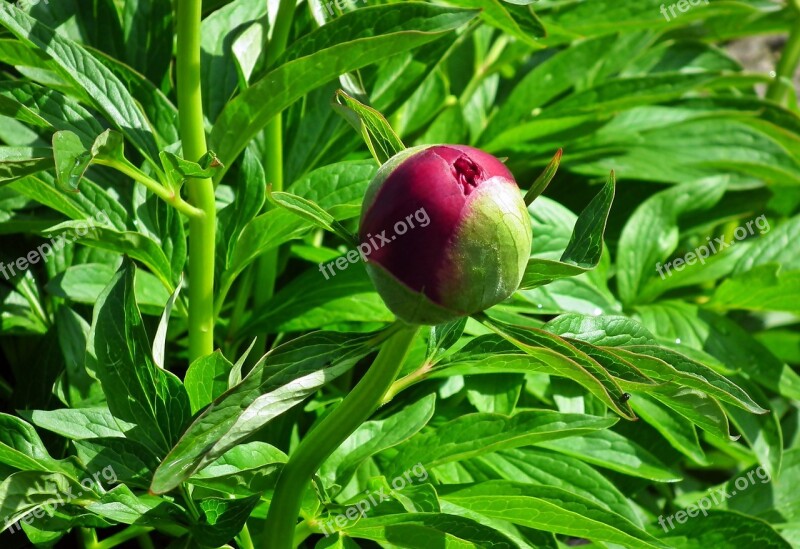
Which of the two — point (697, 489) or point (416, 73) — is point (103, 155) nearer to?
point (416, 73)

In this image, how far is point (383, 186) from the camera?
637 millimetres

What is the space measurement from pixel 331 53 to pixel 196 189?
20 cm

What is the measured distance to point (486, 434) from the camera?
3.23 feet

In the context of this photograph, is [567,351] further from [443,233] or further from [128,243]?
[128,243]

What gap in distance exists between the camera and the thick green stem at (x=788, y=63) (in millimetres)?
1734

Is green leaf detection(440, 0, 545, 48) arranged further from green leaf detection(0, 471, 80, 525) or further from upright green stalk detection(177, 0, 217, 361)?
green leaf detection(0, 471, 80, 525)

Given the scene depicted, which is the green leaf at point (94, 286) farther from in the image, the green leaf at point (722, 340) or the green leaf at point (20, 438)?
the green leaf at point (722, 340)

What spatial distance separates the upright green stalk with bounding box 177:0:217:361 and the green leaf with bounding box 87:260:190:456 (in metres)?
0.09

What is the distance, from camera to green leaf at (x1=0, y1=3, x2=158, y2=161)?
32.8 inches

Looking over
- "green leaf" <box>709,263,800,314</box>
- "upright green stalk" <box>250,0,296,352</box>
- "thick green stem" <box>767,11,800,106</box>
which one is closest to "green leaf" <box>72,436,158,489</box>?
"upright green stalk" <box>250,0,296,352</box>

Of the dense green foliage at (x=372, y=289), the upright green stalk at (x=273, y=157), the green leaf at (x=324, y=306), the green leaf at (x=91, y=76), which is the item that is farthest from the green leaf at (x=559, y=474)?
the green leaf at (x=91, y=76)

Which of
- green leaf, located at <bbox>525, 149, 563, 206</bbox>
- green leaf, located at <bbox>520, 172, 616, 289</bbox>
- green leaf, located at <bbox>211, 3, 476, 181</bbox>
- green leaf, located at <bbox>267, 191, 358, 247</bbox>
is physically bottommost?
green leaf, located at <bbox>520, 172, 616, 289</bbox>

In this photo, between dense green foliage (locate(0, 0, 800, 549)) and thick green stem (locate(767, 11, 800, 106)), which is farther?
thick green stem (locate(767, 11, 800, 106))

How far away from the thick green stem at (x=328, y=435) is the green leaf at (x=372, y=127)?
15cm
